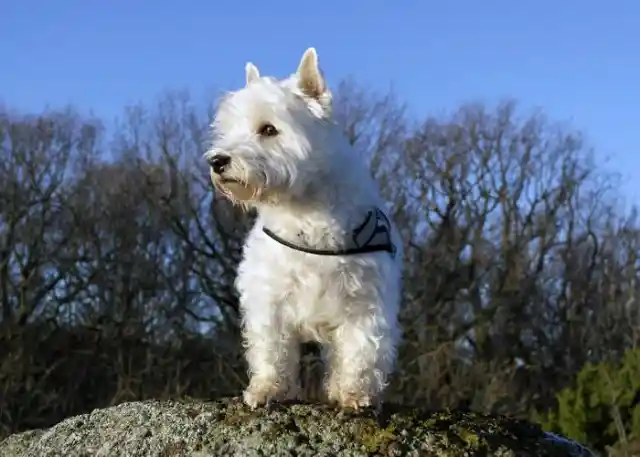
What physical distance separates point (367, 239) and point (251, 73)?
1.53m

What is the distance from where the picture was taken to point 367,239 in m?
6.46

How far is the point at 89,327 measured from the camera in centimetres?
3309

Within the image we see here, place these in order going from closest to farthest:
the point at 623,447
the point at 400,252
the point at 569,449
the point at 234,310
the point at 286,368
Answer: the point at 569,449 → the point at 286,368 → the point at 400,252 → the point at 623,447 → the point at 234,310

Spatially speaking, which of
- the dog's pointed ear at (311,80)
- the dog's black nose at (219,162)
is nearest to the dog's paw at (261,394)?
the dog's black nose at (219,162)

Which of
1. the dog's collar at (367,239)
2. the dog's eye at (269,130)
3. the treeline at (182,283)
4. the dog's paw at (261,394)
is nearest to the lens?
the dog's paw at (261,394)

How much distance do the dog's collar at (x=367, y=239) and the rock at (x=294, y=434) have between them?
3.30 feet

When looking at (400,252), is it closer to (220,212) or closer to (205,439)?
(205,439)

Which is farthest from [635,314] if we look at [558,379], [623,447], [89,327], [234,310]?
[623,447]

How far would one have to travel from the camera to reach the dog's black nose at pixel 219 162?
6.16 m

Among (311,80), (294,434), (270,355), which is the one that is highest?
(311,80)

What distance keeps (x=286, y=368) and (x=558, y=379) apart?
30.2 metres

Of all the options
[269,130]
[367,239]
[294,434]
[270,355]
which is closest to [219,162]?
[269,130]

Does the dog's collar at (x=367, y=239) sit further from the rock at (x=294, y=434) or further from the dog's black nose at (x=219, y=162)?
the rock at (x=294, y=434)

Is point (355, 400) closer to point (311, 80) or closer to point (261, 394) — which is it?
point (261, 394)
